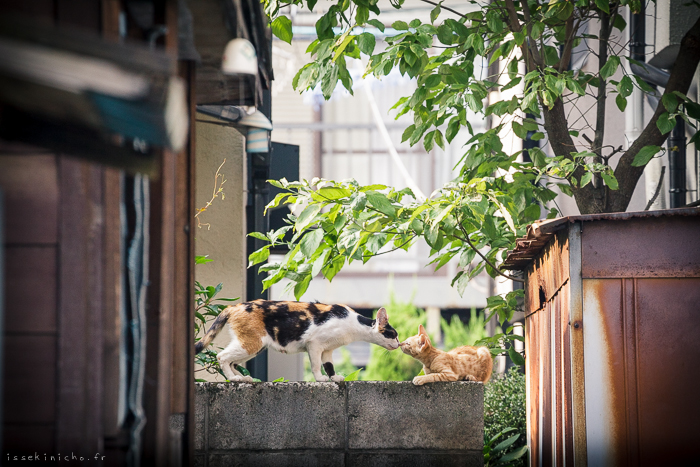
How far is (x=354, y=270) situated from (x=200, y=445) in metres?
11.6

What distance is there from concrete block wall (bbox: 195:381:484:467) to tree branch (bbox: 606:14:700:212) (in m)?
2.22

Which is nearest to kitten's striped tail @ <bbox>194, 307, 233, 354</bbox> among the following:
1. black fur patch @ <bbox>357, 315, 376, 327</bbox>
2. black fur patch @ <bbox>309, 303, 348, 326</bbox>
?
black fur patch @ <bbox>309, 303, 348, 326</bbox>

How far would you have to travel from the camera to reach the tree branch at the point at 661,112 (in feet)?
18.0

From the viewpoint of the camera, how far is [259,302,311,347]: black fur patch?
4746 mm

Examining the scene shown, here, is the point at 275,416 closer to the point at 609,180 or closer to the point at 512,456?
the point at 512,456

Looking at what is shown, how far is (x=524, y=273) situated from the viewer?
606 centimetres

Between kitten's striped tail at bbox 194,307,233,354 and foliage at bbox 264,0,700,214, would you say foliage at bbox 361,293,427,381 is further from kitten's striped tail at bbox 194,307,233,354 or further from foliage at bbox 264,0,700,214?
kitten's striped tail at bbox 194,307,233,354

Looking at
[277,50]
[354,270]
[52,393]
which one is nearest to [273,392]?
[52,393]

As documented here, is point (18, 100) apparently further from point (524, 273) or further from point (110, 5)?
point (524, 273)

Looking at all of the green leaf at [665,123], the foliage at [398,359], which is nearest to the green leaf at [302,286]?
the green leaf at [665,123]

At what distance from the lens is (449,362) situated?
16.4 ft

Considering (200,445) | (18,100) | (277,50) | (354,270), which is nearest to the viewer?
(18,100)

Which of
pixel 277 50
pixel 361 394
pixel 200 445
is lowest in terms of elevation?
pixel 200 445

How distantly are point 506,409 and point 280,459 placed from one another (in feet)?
9.67
